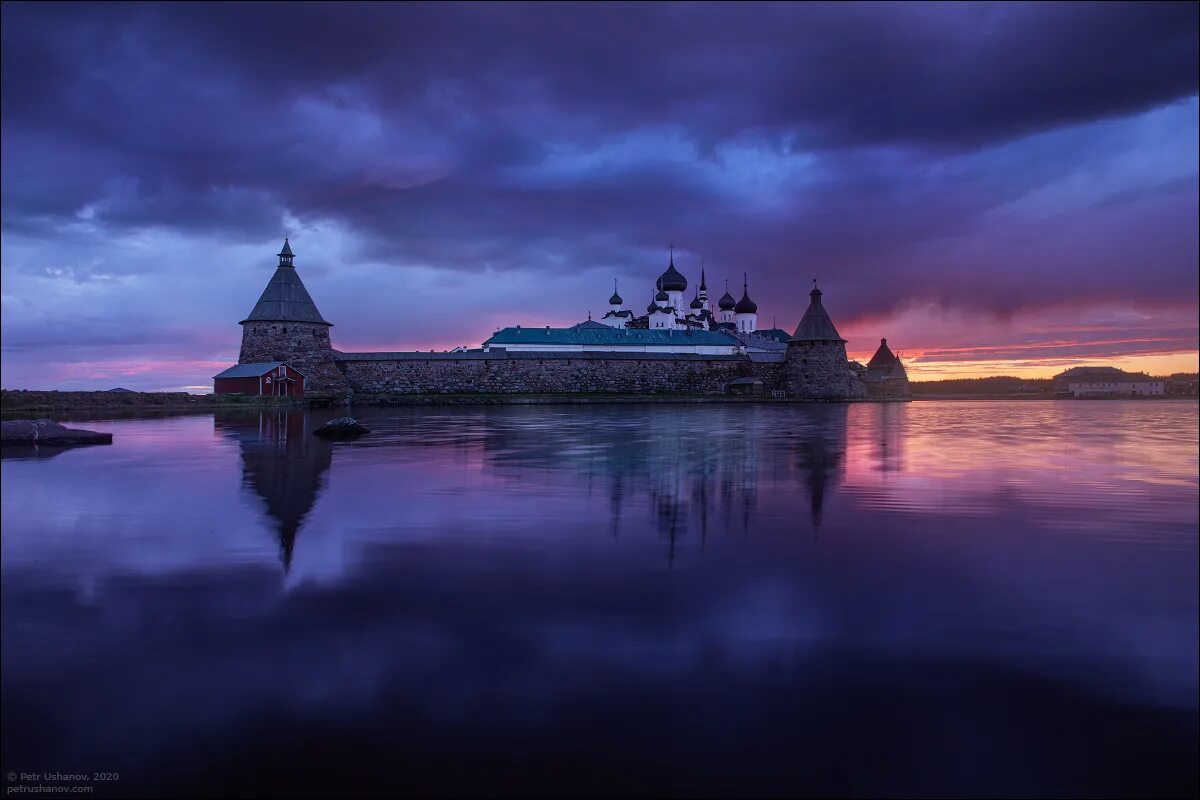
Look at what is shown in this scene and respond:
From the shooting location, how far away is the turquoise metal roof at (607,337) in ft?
193

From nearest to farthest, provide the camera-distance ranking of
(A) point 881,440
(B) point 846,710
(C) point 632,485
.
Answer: (B) point 846,710 < (C) point 632,485 < (A) point 881,440

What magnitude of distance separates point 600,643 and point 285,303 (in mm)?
46617

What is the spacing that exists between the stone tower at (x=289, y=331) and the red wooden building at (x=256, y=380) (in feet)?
10.7

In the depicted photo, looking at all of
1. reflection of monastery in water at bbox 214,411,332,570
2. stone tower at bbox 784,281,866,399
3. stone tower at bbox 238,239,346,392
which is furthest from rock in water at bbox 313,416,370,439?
stone tower at bbox 784,281,866,399

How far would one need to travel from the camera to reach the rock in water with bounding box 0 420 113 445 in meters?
15.3

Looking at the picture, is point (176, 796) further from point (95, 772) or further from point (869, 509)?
point (869, 509)

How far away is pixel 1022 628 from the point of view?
4.52 meters

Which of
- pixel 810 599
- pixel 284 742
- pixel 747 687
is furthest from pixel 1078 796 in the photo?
pixel 284 742

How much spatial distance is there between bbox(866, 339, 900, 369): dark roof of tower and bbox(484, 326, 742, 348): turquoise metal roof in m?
28.2

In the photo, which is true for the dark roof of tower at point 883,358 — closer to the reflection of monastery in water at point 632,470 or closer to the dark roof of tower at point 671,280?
the dark roof of tower at point 671,280

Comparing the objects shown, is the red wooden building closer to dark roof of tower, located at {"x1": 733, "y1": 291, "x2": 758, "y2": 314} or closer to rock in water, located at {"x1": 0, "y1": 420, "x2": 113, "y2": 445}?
rock in water, located at {"x1": 0, "y1": 420, "x2": 113, "y2": 445}

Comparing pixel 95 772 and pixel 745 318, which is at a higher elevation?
pixel 745 318

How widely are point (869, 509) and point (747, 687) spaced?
605 centimetres

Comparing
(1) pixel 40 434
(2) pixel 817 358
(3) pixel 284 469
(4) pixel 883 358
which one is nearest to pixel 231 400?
(1) pixel 40 434
